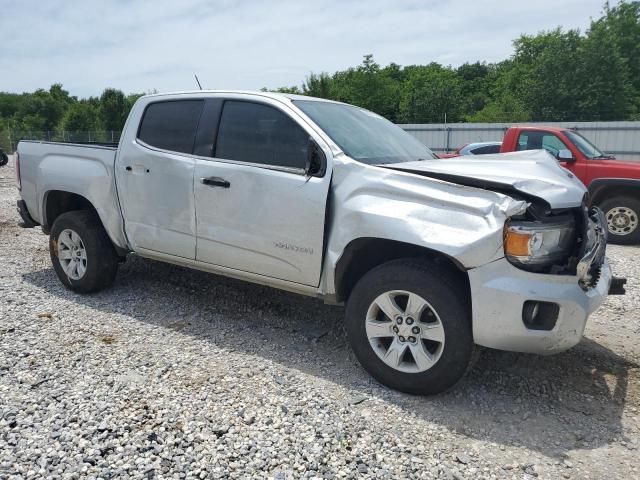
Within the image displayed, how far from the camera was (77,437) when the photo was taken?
9.16 ft

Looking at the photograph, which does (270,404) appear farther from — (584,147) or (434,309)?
(584,147)

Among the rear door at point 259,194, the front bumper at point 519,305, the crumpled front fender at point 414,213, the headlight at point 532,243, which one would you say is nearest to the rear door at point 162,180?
the rear door at point 259,194

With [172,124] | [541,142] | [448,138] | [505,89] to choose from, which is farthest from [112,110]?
[172,124]

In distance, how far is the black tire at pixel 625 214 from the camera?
8.10 m

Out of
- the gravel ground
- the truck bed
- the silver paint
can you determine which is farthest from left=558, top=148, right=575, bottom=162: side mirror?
the truck bed

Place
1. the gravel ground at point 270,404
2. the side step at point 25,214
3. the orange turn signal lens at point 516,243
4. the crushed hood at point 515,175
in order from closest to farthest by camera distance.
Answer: the gravel ground at point 270,404 < the orange turn signal lens at point 516,243 < the crushed hood at point 515,175 < the side step at point 25,214

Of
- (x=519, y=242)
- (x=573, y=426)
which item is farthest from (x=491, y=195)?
(x=573, y=426)

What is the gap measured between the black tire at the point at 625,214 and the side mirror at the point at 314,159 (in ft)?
20.5

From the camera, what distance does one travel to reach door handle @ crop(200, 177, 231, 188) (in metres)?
3.98

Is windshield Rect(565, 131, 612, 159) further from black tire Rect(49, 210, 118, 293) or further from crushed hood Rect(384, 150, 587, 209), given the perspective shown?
black tire Rect(49, 210, 118, 293)

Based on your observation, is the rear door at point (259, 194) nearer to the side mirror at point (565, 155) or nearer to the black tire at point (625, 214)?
the side mirror at point (565, 155)

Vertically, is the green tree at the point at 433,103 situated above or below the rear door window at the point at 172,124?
above

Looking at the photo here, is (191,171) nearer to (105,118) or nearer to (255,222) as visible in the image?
(255,222)

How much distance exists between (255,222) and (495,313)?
1.75 meters
